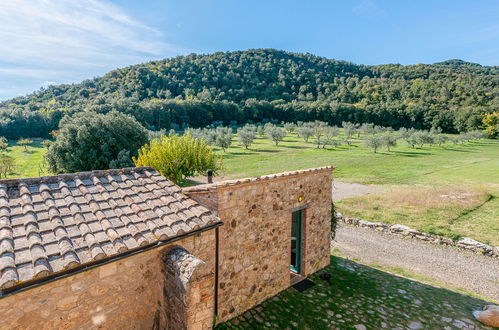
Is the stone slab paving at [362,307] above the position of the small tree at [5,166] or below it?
below

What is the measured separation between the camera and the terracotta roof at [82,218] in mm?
3861

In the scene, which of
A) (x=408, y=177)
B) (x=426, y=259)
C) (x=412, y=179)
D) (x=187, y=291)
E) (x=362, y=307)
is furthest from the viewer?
(x=408, y=177)

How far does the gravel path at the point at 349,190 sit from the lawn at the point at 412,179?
39.7 inches

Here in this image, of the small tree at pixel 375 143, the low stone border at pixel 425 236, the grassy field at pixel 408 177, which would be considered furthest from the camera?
the small tree at pixel 375 143

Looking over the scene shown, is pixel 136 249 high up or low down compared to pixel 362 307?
up

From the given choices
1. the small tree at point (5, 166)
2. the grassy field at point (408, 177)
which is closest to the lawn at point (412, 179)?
the grassy field at point (408, 177)

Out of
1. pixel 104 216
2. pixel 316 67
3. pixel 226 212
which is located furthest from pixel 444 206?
pixel 316 67

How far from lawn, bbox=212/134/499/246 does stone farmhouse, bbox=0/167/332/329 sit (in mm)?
10569

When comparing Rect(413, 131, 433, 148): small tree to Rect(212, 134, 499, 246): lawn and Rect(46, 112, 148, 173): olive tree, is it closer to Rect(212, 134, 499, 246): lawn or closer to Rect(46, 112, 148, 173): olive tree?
Rect(212, 134, 499, 246): lawn

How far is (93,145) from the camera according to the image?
22156mm

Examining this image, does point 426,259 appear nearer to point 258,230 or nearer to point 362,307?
point 362,307

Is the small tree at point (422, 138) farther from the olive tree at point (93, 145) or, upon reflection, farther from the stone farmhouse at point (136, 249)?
the stone farmhouse at point (136, 249)

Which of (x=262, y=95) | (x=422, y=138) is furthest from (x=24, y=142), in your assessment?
(x=262, y=95)

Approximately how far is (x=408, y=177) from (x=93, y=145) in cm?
2771
